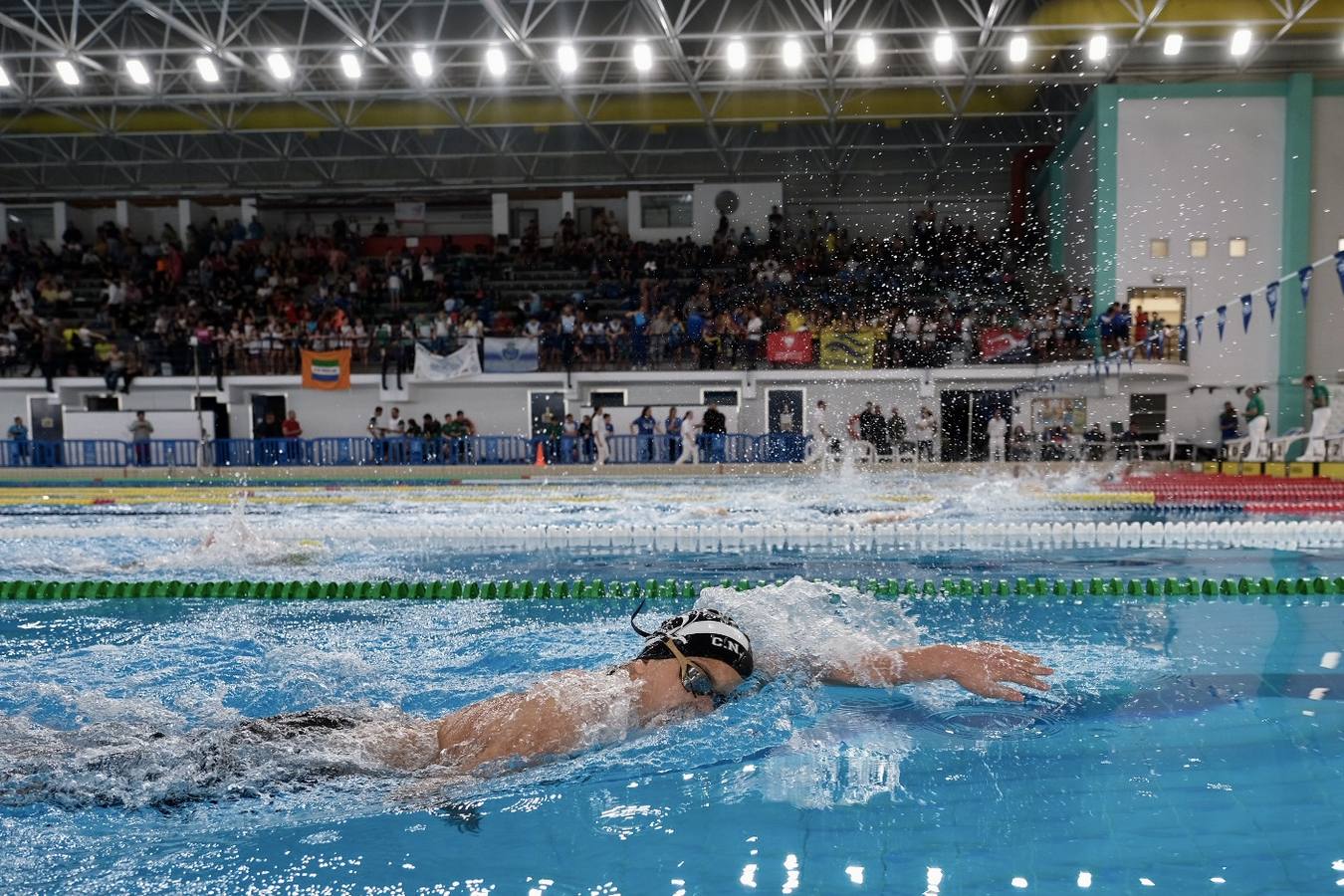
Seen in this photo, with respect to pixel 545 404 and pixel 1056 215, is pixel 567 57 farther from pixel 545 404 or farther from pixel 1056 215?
pixel 1056 215

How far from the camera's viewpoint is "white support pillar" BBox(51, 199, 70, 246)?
25.3m

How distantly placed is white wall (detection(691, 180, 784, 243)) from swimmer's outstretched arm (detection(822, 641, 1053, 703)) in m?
21.1

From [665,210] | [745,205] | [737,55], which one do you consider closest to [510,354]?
[737,55]

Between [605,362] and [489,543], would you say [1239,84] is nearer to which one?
[605,362]

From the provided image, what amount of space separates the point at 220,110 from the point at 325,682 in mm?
20532

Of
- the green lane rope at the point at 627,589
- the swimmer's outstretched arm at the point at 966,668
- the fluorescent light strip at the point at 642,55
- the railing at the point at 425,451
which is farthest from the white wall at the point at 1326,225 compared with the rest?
the swimmer's outstretched arm at the point at 966,668

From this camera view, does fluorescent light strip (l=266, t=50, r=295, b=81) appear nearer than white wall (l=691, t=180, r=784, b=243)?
Yes

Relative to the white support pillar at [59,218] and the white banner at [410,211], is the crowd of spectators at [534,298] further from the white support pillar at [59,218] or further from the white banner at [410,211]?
the white banner at [410,211]

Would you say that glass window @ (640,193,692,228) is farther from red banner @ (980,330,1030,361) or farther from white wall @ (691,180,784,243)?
red banner @ (980,330,1030,361)

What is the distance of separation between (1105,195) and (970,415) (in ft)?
15.3

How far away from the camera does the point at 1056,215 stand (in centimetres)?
2139

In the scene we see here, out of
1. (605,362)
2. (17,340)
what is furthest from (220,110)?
(605,362)

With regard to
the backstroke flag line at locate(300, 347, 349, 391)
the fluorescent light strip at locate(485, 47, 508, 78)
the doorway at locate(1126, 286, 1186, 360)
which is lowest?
the backstroke flag line at locate(300, 347, 349, 391)

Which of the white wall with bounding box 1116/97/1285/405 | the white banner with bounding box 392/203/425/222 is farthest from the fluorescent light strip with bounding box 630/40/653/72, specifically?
the white banner with bounding box 392/203/425/222
